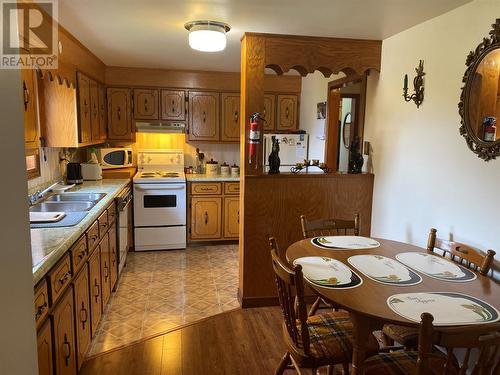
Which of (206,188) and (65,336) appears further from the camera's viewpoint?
(206,188)

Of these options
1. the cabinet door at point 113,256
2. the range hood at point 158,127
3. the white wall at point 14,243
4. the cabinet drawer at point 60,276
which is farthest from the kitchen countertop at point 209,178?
the white wall at point 14,243

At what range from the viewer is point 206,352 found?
8.45ft

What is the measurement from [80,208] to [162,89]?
2.37 m

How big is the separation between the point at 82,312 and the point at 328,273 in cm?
153

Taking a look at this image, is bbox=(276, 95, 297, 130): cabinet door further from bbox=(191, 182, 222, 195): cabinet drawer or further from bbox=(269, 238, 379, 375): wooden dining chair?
bbox=(269, 238, 379, 375): wooden dining chair

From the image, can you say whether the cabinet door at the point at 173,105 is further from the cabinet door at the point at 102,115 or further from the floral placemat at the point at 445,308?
the floral placemat at the point at 445,308

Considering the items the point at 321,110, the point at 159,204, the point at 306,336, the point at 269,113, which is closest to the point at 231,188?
the point at 159,204

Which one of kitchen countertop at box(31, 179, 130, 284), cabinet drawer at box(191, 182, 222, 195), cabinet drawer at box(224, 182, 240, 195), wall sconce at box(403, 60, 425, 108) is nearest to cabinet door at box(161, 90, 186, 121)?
cabinet drawer at box(191, 182, 222, 195)

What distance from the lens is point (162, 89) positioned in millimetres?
4883

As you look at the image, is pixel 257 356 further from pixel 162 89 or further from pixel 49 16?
pixel 162 89

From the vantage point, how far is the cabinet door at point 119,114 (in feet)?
15.7

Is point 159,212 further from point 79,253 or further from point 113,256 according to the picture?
point 79,253

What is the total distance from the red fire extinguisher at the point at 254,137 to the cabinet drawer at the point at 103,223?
4.11 ft

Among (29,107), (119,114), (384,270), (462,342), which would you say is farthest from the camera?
(119,114)
